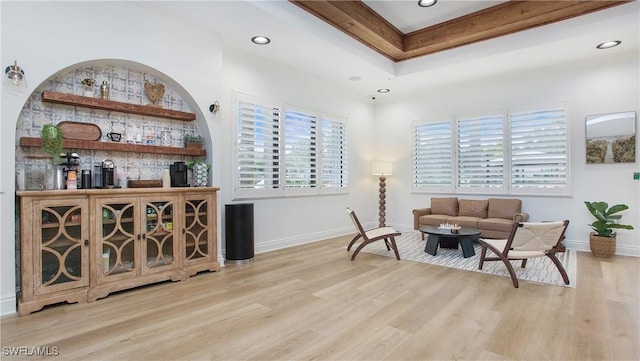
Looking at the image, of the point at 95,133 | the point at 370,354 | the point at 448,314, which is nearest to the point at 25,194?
the point at 95,133

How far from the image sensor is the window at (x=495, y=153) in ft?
18.2

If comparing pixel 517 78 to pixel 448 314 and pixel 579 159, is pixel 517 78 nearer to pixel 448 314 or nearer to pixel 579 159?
pixel 579 159

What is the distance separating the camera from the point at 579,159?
535 centimetres

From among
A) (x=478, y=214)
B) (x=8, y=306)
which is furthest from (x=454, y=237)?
(x=8, y=306)

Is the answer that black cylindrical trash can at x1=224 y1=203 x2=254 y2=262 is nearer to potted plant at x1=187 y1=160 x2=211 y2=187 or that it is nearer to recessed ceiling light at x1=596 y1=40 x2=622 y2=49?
potted plant at x1=187 y1=160 x2=211 y2=187

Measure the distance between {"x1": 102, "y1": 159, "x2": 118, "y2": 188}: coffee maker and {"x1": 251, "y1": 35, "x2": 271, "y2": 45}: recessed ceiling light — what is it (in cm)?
238

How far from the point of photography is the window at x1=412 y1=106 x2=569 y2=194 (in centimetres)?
556

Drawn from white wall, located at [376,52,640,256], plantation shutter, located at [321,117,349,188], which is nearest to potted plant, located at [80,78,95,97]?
plantation shutter, located at [321,117,349,188]

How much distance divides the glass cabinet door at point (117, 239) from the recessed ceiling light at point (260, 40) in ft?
8.60

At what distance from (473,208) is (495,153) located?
1.13m

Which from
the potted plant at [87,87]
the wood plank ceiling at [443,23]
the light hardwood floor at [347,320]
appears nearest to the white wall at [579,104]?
the wood plank ceiling at [443,23]

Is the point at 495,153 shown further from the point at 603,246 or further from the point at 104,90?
the point at 104,90

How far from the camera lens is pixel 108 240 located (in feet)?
10.6

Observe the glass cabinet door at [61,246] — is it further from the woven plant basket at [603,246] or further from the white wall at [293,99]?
the woven plant basket at [603,246]
